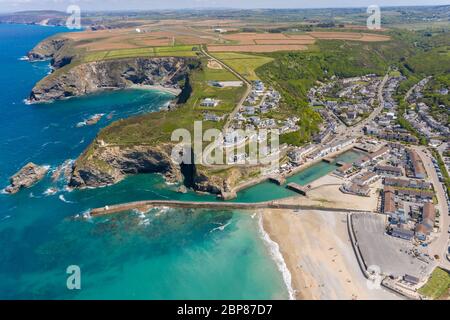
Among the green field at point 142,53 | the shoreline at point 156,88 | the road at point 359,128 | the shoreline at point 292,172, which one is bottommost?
the shoreline at point 292,172

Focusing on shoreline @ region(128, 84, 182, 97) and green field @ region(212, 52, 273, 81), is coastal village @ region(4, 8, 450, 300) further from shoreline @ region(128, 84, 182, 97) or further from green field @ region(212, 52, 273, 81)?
shoreline @ region(128, 84, 182, 97)

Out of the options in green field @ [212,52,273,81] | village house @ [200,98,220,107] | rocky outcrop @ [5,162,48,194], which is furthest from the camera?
green field @ [212,52,273,81]

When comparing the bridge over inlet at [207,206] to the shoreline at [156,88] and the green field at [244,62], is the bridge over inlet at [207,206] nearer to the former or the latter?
the green field at [244,62]

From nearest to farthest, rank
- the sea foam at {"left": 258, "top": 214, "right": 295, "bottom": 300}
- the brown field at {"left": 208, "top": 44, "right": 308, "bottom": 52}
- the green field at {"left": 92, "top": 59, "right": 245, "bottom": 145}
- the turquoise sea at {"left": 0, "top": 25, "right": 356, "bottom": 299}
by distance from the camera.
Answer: the sea foam at {"left": 258, "top": 214, "right": 295, "bottom": 300} < the turquoise sea at {"left": 0, "top": 25, "right": 356, "bottom": 299} < the green field at {"left": 92, "top": 59, "right": 245, "bottom": 145} < the brown field at {"left": 208, "top": 44, "right": 308, "bottom": 52}

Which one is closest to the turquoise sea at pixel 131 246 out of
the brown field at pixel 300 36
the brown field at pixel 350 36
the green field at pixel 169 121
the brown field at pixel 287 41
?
the green field at pixel 169 121

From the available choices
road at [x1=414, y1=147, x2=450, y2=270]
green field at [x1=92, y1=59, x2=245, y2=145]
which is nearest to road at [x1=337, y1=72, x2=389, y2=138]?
road at [x1=414, y1=147, x2=450, y2=270]

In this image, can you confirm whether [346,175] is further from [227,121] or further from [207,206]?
[227,121]
